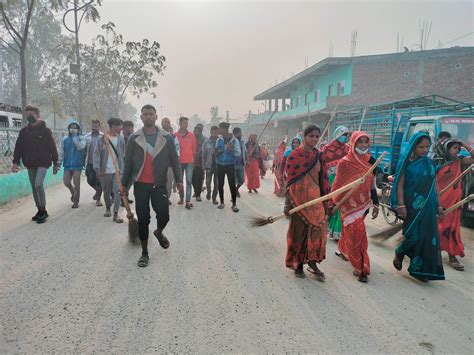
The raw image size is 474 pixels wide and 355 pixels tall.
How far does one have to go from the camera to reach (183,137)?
22.6 feet

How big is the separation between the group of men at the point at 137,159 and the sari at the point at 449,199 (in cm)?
347

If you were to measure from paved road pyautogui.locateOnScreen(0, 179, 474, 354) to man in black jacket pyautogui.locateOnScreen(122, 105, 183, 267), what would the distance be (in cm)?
59

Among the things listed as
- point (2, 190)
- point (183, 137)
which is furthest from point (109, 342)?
point (2, 190)

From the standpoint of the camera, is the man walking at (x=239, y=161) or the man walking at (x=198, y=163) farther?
the man walking at (x=198, y=163)

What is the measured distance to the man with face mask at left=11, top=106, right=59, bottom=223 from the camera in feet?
17.5

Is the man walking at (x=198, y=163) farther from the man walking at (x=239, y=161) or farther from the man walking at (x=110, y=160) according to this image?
the man walking at (x=110, y=160)

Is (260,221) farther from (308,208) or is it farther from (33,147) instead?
(33,147)

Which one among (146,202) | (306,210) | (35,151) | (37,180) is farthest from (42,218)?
(306,210)

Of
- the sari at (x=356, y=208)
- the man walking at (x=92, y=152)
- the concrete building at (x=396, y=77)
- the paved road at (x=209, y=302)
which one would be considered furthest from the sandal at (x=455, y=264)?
the concrete building at (x=396, y=77)

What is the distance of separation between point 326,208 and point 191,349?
2089mm

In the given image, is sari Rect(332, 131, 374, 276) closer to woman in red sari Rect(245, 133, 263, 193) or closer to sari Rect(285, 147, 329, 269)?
sari Rect(285, 147, 329, 269)

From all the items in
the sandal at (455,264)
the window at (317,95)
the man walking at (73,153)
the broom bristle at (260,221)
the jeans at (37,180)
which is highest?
the window at (317,95)

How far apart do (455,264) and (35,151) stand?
644cm

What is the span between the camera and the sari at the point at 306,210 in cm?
351
